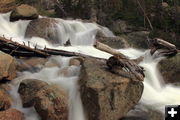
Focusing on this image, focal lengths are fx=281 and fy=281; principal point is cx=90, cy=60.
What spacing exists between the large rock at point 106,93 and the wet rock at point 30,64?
319 centimetres

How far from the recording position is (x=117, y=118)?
7.94m

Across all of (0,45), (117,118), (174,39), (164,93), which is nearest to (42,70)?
(0,45)

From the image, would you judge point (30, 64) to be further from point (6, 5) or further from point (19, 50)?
point (6, 5)

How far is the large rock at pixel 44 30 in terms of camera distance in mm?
18000

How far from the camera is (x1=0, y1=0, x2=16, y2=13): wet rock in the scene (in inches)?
875

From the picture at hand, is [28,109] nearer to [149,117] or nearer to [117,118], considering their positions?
[117,118]

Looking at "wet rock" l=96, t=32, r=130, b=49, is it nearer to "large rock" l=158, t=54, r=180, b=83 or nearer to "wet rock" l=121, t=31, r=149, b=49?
"wet rock" l=121, t=31, r=149, b=49

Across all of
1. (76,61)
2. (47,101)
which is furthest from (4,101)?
(76,61)

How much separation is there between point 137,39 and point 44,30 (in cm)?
655

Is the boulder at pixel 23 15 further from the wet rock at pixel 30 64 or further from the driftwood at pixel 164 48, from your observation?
the driftwood at pixel 164 48

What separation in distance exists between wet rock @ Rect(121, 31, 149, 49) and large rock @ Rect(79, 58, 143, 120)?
10.7m

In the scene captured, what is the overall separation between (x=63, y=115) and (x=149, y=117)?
2732 millimetres

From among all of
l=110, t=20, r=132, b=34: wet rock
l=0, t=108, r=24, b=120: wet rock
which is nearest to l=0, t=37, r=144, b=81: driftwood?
l=0, t=108, r=24, b=120: wet rock

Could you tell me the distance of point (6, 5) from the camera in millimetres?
22891
